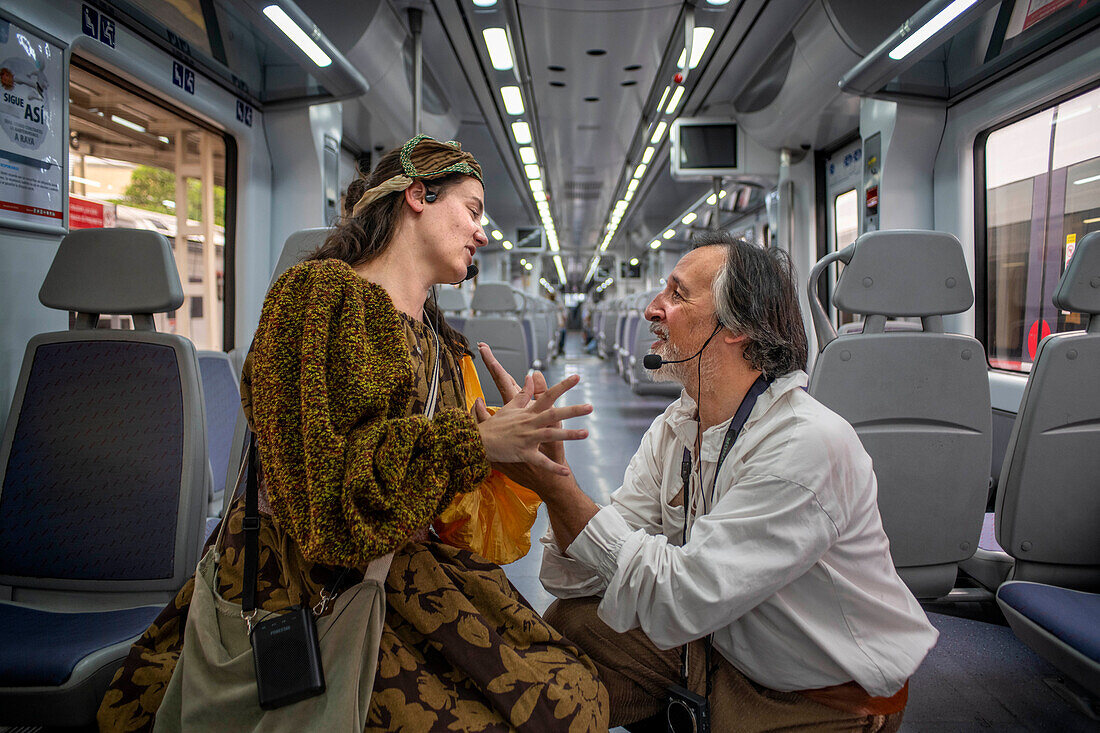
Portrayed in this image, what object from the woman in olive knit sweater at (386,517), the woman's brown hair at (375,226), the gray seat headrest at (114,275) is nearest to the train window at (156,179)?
the gray seat headrest at (114,275)

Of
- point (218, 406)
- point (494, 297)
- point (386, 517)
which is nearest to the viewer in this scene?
point (386, 517)

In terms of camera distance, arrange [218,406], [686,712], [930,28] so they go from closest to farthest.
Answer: [686,712] < [930,28] < [218,406]

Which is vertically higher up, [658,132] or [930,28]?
[658,132]

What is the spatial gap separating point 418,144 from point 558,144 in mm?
8344

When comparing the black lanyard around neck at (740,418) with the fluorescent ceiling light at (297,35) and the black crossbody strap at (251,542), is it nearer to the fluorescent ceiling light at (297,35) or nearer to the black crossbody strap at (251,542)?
the black crossbody strap at (251,542)

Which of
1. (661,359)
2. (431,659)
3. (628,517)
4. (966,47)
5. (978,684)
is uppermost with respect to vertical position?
(966,47)

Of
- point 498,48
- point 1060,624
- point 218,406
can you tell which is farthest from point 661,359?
point 498,48

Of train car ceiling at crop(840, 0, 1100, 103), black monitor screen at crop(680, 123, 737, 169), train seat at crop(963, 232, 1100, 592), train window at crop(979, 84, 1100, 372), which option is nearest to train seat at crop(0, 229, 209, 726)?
train seat at crop(963, 232, 1100, 592)

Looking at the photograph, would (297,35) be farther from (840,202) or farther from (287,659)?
(840,202)

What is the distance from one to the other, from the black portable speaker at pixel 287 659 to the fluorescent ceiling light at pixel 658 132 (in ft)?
20.3

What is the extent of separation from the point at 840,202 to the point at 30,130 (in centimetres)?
609

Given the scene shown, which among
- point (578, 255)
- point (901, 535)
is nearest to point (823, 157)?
point (901, 535)

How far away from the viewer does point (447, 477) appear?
105cm

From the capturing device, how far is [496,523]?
141 cm
